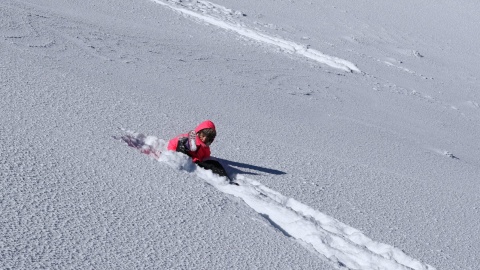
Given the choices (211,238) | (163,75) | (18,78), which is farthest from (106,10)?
(211,238)

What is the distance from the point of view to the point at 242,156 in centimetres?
376

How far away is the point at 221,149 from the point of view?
149 inches

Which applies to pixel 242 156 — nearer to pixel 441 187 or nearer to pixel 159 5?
pixel 441 187

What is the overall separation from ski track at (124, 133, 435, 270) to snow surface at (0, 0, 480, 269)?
0.04 feet

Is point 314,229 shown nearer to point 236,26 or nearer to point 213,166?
point 213,166

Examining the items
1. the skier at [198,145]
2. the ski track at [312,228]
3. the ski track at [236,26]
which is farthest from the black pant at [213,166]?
the ski track at [236,26]

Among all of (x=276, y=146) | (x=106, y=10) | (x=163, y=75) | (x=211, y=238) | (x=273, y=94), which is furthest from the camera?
(x=106, y=10)

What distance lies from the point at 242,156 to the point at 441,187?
1421 millimetres

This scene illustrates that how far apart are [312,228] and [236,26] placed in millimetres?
5949

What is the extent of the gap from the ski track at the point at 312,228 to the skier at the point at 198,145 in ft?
0.39

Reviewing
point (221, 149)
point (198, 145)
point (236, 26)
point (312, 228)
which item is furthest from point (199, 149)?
point (236, 26)

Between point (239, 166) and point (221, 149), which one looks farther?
point (221, 149)

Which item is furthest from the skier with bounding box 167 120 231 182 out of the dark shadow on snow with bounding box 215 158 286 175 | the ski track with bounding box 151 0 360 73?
the ski track with bounding box 151 0 360 73

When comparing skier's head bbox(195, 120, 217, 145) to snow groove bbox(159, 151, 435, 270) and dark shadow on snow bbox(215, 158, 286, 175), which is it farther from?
snow groove bbox(159, 151, 435, 270)
